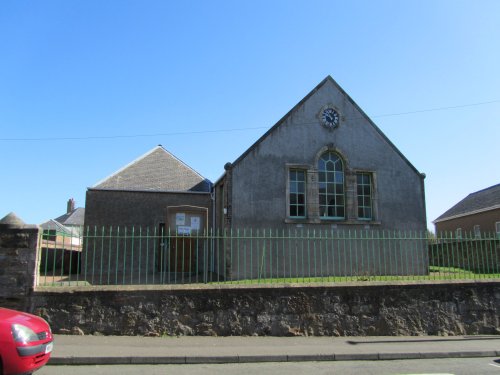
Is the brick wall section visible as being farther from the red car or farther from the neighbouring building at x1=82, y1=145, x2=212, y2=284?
the neighbouring building at x1=82, y1=145, x2=212, y2=284

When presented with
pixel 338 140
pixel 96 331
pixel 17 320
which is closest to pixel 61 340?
pixel 96 331

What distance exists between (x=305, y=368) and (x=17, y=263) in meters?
6.31

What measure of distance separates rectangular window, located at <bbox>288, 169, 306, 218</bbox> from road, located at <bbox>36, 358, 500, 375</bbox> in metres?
9.40

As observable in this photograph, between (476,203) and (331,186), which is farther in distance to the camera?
(476,203)

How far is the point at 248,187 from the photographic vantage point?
1689 centimetres

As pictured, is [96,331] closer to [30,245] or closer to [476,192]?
[30,245]

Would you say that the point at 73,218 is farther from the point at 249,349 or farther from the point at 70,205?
the point at 249,349

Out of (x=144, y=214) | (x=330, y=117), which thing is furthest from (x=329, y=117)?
(x=144, y=214)

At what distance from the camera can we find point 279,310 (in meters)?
10.2

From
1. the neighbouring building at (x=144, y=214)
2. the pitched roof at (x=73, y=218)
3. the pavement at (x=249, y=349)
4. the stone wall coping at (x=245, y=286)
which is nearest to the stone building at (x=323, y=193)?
the neighbouring building at (x=144, y=214)

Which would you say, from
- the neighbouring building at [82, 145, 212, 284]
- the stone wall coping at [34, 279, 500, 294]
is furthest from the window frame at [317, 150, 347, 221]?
the stone wall coping at [34, 279, 500, 294]

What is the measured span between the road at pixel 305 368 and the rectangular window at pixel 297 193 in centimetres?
940

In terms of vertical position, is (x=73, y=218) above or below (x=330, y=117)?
below

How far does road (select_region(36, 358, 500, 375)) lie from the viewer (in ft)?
24.2
